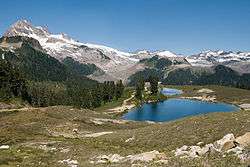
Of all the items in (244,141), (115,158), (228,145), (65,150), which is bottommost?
(65,150)

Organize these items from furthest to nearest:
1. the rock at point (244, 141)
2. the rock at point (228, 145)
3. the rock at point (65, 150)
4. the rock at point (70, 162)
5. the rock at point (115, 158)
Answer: the rock at point (65, 150) < the rock at point (70, 162) < the rock at point (115, 158) < the rock at point (228, 145) < the rock at point (244, 141)

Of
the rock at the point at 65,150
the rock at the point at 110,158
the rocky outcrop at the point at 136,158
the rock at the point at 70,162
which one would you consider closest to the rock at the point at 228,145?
the rocky outcrop at the point at 136,158

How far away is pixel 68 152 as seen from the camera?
58781 millimetres

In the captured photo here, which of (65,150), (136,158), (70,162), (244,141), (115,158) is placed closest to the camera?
(244,141)

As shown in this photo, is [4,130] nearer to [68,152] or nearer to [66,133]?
[66,133]

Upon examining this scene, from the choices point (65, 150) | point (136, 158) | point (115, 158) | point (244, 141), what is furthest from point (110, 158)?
point (244, 141)

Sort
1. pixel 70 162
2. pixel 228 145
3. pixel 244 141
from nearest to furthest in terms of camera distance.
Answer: pixel 244 141
pixel 228 145
pixel 70 162

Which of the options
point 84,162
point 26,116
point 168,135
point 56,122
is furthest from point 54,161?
point 26,116

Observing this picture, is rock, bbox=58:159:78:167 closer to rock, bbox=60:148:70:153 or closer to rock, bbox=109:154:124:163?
rock, bbox=109:154:124:163

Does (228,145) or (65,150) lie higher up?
(228,145)

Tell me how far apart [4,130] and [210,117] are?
48.3 metres

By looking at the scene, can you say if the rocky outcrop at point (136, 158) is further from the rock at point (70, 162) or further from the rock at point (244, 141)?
the rock at point (244, 141)

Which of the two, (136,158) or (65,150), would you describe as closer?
(136,158)

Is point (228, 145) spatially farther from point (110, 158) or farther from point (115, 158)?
point (110, 158)
